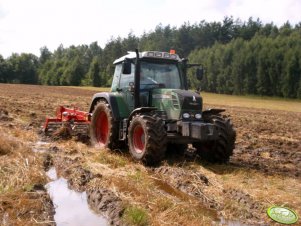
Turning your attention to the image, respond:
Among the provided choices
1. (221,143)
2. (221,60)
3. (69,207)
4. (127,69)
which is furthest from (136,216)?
Result: (221,60)

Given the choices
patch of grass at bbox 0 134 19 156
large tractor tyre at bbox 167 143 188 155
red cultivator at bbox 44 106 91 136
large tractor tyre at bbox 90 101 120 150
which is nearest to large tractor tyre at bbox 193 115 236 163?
large tractor tyre at bbox 167 143 188 155

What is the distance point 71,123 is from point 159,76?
312 centimetres

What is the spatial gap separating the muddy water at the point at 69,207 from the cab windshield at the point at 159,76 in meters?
3.07

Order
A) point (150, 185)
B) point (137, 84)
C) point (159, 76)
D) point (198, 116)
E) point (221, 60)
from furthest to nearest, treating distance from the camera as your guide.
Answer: point (221, 60)
point (159, 76)
point (137, 84)
point (198, 116)
point (150, 185)

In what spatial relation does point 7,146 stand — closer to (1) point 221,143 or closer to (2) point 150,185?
(2) point 150,185

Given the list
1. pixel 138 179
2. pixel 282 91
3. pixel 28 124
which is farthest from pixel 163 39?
pixel 138 179

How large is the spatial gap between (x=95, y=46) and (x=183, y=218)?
127778 millimetres

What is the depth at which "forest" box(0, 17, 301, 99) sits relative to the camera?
67938 mm

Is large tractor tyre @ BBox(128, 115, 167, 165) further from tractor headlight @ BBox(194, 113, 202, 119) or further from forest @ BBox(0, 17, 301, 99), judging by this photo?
forest @ BBox(0, 17, 301, 99)

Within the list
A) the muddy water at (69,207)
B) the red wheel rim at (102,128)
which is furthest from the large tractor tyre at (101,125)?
the muddy water at (69,207)

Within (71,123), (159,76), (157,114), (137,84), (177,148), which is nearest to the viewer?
(157,114)

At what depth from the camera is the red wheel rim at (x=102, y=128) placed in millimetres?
10453

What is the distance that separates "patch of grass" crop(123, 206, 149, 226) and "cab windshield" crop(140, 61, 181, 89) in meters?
4.49

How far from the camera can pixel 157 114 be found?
29.2ft
